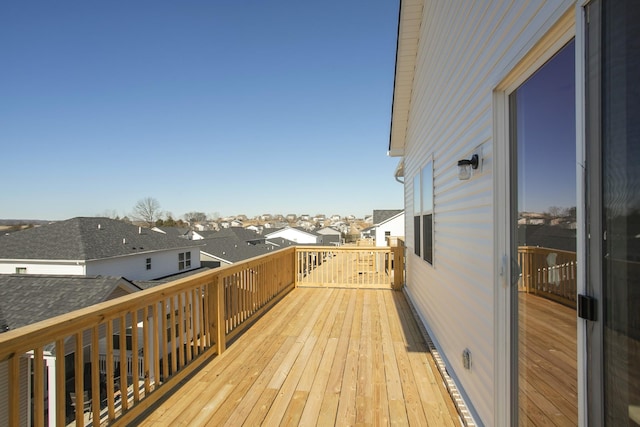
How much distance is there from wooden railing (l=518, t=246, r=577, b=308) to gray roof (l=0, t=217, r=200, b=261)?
1735 centimetres

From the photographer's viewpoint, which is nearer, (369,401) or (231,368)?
(369,401)

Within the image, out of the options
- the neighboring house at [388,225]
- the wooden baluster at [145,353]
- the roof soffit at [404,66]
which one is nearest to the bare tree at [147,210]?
the neighboring house at [388,225]

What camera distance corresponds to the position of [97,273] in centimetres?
1492

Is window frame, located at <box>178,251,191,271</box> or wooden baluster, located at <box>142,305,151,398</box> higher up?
wooden baluster, located at <box>142,305,151,398</box>

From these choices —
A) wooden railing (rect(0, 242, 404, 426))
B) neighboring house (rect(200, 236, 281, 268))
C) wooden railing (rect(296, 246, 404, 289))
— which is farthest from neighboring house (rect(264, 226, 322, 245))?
wooden railing (rect(0, 242, 404, 426))

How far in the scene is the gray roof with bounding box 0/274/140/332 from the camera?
772 centimetres

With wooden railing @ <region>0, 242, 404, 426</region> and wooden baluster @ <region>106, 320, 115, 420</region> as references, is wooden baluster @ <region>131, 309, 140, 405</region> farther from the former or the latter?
wooden baluster @ <region>106, 320, 115, 420</region>

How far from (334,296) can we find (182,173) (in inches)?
1708

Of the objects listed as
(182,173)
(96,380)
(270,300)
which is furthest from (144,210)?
(96,380)

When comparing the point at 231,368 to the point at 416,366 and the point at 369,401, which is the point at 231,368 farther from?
the point at 416,366

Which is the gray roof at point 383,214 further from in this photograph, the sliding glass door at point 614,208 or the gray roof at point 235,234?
the sliding glass door at point 614,208

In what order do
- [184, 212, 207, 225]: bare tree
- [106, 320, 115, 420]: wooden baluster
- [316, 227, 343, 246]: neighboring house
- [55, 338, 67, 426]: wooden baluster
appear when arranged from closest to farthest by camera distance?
[55, 338, 67, 426]: wooden baluster
[106, 320, 115, 420]: wooden baluster
[316, 227, 343, 246]: neighboring house
[184, 212, 207, 225]: bare tree

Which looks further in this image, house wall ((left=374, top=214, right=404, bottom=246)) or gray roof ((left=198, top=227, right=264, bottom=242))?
gray roof ((left=198, top=227, right=264, bottom=242))

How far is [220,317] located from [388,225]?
23.0 meters
